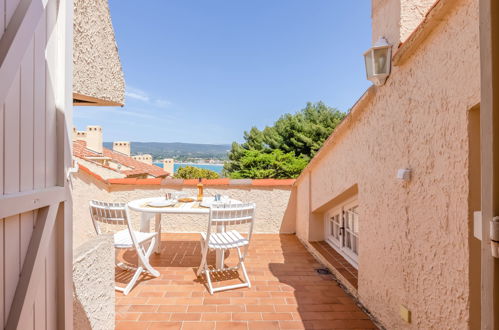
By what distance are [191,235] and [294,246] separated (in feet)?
6.59

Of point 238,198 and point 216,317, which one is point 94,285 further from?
point 238,198

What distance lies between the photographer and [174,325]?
8.05 ft

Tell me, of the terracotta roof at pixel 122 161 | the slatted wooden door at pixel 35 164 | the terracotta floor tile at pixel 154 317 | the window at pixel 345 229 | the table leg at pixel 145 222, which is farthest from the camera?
the terracotta roof at pixel 122 161

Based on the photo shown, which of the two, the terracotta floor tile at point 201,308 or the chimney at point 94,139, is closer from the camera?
the terracotta floor tile at point 201,308

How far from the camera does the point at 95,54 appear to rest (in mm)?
2254

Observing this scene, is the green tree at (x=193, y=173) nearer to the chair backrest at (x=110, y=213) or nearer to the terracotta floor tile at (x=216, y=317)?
the chair backrest at (x=110, y=213)

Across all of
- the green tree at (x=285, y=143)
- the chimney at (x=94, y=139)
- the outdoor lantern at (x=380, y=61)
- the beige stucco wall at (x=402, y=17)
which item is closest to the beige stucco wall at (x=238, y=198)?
the outdoor lantern at (x=380, y=61)

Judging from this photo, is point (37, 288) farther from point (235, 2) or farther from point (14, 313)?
point (235, 2)

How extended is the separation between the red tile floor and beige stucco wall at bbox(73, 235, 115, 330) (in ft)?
1.42

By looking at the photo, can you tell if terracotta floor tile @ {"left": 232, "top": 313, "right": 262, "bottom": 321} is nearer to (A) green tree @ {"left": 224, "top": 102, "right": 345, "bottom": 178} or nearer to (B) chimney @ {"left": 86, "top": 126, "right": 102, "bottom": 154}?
(A) green tree @ {"left": 224, "top": 102, "right": 345, "bottom": 178}

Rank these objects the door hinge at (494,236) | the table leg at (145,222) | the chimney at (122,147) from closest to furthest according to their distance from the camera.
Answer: the door hinge at (494,236) < the table leg at (145,222) < the chimney at (122,147)

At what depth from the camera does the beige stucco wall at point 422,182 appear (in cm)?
158

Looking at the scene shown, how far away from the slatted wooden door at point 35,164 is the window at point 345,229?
10.5 ft

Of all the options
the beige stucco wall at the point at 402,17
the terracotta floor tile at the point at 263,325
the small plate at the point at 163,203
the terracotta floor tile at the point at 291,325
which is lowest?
the terracotta floor tile at the point at 291,325
